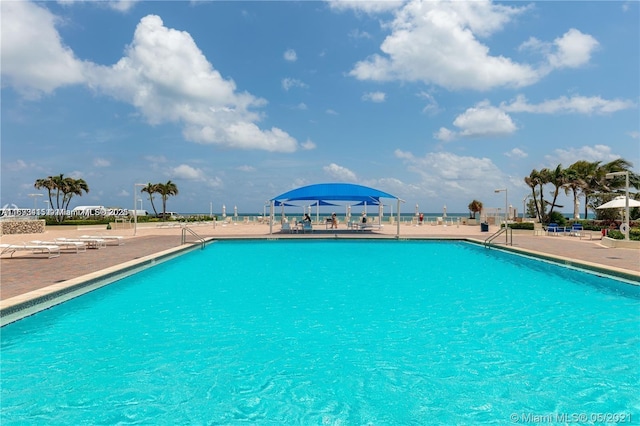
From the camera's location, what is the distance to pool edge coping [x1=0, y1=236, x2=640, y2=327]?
6.09 meters

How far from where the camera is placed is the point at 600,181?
31.4 metres

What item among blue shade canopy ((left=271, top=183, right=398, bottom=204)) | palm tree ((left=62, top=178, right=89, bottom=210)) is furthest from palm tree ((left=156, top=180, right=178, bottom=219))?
blue shade canopy ((left=271, top=183, right=398, bottom=204))

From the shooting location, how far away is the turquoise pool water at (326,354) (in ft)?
12.1

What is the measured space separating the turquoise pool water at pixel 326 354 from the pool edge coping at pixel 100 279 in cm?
23

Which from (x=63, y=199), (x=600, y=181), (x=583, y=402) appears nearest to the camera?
(x=583, y=402)

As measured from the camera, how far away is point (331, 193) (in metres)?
23.3

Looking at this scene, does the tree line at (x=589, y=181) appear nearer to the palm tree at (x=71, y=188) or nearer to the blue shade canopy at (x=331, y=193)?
the blue shade canopy at (x=331, y=193)

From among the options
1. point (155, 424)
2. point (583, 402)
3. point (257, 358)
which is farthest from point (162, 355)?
→ point (583, 402)

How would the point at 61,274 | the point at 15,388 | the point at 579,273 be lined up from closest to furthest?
the point at 15,388
the point at 61,274
the point at 579,273

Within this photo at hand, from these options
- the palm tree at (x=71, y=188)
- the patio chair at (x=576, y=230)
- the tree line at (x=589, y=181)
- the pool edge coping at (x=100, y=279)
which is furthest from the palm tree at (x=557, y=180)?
the palm tree at (x=71, y=188)

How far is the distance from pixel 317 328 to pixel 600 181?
34319 millimetres

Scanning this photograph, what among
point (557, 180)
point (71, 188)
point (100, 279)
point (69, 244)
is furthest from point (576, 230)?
point (71, 188)

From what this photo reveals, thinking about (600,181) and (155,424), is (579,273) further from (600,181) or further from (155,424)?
(600,181)

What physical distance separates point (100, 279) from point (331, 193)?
15.9 meters
